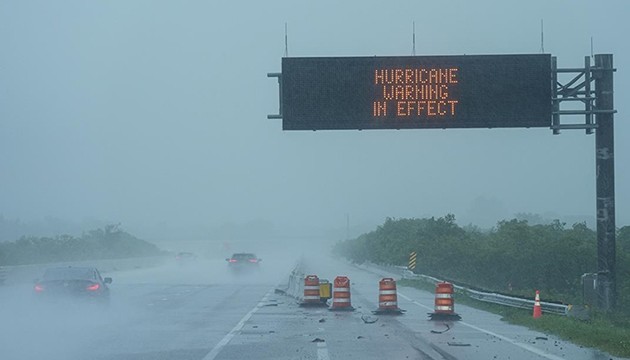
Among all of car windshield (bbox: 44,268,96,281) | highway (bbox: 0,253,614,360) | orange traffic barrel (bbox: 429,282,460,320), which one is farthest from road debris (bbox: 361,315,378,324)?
car windshield (bbox: 44,268,96,281)

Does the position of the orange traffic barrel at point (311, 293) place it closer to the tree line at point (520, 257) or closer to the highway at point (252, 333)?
the highway at point (252, 333)

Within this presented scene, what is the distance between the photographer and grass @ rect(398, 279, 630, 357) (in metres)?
21.0

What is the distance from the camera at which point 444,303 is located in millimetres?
29391

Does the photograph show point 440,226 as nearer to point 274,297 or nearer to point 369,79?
point 274,297

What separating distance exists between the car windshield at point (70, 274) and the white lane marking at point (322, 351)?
525 inches

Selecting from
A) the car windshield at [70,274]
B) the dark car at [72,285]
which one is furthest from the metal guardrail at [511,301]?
the car windshield at [70,274]

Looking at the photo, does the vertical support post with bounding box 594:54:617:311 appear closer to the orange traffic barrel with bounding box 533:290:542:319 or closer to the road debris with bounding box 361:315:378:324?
the orange traffic barrel with bounding box 533:290:542:319

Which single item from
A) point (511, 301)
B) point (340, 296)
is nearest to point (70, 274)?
point (340, 296)

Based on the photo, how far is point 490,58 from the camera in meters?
26.7

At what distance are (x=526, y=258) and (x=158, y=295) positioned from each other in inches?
626

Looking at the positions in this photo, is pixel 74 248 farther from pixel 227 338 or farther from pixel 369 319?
pixel 227 338

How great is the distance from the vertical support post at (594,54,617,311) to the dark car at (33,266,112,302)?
1508cm

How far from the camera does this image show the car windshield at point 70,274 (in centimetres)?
3303

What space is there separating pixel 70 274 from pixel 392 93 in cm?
1298
